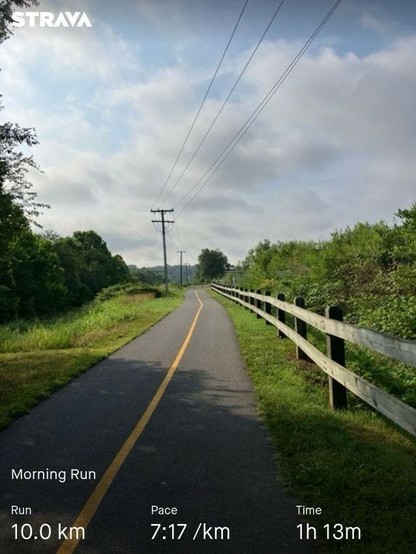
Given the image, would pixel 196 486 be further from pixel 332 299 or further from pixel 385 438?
pixel 332 299

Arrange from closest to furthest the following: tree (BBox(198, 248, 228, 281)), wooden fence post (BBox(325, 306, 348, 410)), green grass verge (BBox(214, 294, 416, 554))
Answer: green grass verge (BBox(214, 294, 416, 554))
wooden fence post (BBox(325, 306, 348, 410))
tree (BBox(198, 248, 228, 281))

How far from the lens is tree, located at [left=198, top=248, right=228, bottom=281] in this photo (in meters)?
140

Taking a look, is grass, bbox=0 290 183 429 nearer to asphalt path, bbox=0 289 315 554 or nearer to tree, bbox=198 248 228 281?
asphalt path, bbox=0 289 315 554

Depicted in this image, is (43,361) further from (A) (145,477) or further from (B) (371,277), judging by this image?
(B) (371,277)

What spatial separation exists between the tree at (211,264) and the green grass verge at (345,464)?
433 ft

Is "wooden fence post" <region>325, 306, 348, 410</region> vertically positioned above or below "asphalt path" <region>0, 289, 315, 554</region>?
above

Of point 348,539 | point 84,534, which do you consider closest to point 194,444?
point 84,534

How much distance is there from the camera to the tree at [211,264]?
13988 cm

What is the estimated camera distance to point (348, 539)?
335 cm

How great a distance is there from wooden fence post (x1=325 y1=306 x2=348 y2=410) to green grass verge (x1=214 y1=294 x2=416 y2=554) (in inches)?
6.4

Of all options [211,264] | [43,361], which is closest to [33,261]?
[43,361]

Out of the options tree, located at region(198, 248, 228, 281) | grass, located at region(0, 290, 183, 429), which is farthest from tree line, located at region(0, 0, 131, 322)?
tree, located at region(198, 248, 228, 281)

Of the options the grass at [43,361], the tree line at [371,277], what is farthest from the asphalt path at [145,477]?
the tree line at [371,277]

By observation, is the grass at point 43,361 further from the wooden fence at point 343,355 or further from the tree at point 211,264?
the tree at point 211,264
